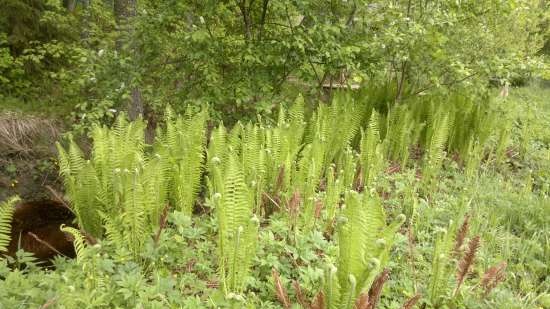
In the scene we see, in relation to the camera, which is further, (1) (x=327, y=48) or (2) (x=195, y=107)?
(1) (x=327, y=48)

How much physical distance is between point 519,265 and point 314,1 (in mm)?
2819

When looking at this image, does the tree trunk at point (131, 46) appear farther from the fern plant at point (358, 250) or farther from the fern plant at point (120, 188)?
the fern plant at point (358, 250)

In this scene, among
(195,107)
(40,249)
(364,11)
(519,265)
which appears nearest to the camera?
(519,265)

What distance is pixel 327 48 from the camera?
155 inches

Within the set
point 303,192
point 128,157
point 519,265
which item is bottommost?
point 519,265

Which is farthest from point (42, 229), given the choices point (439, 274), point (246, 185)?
point (439, 274)

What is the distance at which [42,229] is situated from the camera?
3666 millimetres

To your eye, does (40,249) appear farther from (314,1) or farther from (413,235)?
(314,1)

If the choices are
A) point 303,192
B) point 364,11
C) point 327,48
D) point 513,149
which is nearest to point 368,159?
point 303,192

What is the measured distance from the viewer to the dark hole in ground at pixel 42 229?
10.7ft

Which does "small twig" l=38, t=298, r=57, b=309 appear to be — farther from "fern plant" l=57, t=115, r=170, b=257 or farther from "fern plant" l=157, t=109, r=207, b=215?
"fern plant" l=157, t=109, r=207, b=215

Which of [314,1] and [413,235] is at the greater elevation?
[314,1]

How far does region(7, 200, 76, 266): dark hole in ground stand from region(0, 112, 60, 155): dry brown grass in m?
0.79

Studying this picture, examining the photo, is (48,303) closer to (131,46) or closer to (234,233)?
(234,233)
